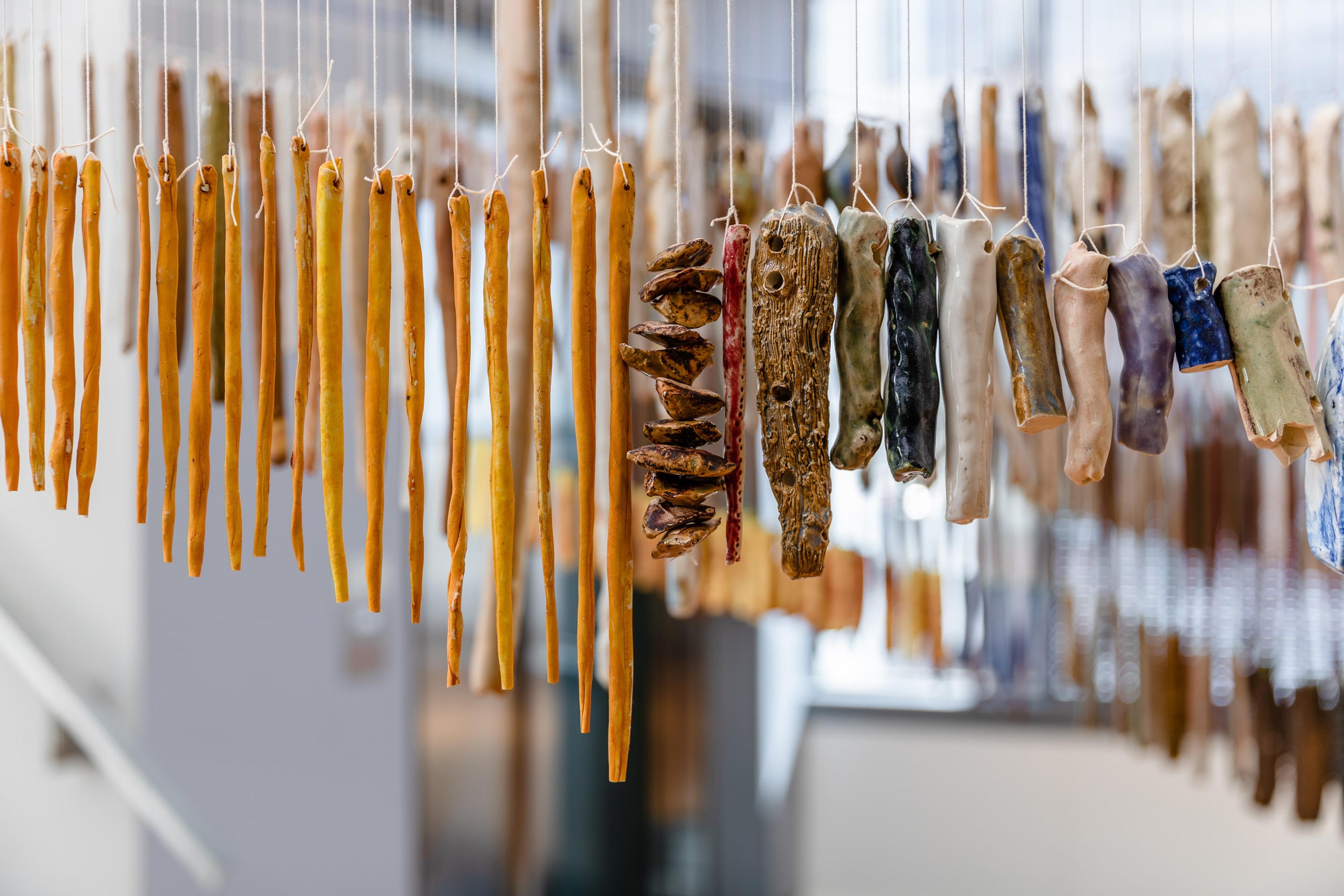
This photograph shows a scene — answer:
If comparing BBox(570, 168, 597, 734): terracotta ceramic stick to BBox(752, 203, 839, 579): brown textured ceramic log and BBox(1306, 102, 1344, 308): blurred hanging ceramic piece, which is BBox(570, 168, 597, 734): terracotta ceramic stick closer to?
BBox(752, 203, 839, 579): brown textured ceramic log

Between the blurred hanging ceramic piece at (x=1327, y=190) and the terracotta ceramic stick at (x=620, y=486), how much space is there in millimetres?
874

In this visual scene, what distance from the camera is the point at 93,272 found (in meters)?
1.01

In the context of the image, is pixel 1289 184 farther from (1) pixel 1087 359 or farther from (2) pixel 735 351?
(2) pixel 735 351

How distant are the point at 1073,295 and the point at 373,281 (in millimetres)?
629

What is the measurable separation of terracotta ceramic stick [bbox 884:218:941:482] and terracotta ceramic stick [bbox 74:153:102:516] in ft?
2.48

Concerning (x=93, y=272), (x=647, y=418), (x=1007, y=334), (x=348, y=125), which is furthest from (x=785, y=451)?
(x=348, y=125)

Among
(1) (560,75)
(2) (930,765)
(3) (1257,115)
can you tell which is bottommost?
(2) (930,765)

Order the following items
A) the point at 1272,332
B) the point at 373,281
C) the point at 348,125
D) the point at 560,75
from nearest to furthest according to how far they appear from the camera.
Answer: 1. the point at 1272,332
2. the point at 373,281
3. the point at 348,125
4. the point at 560,75

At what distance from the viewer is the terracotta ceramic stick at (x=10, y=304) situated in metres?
1.02

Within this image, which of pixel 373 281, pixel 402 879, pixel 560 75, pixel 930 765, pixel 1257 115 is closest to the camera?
pixel 373 281

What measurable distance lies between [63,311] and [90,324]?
0.05m

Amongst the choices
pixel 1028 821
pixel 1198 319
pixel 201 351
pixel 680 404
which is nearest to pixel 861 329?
pixel 680 404

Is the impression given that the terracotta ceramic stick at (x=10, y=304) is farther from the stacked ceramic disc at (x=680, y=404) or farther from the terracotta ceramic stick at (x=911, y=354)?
the terracotta ceramic stick at (x=911, y=354)

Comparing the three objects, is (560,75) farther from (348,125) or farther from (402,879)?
(402,879)
